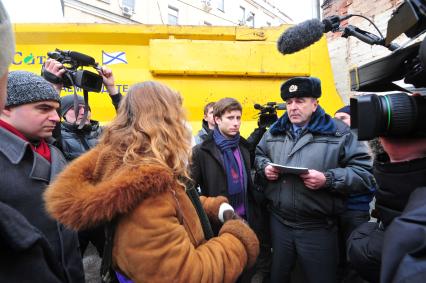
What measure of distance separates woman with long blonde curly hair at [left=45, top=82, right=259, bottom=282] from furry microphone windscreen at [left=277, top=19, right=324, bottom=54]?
585 millimetres

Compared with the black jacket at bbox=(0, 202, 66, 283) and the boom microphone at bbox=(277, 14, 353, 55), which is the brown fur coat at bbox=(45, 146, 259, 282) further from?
the boom microphone at bbox=(277, 14, 353, 55)

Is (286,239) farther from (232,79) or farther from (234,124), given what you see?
Answer: (232,79)

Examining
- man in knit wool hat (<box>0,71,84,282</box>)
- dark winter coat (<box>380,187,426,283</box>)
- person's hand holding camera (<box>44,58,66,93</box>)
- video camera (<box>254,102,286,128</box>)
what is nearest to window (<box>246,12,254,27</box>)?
video camera (<box>254,102,286,128</box>)

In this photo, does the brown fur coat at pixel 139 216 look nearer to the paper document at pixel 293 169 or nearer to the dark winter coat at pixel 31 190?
the dark winter coat at pixel 31 190

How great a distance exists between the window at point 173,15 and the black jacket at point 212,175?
21.6 metres

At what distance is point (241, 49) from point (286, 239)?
2026mm

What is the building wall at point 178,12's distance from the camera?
663 inches

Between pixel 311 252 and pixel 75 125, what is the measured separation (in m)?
1.97

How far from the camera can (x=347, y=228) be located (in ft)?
7.12

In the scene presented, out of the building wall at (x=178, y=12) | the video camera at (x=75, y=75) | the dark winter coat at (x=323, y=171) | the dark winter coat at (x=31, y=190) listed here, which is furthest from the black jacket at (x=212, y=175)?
the building wall at (x=178, y=12)

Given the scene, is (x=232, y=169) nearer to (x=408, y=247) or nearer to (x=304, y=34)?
(x=304, y=34)

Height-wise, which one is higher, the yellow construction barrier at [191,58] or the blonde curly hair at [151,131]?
the yellow construction barrier at [191,58]

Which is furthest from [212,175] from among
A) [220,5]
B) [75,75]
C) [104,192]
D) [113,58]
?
[220,5]

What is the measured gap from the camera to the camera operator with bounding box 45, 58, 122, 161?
1834mm
